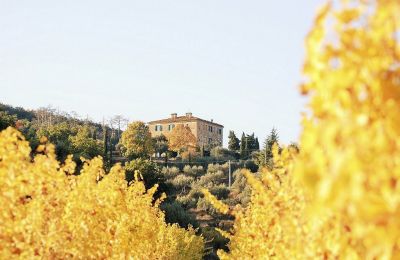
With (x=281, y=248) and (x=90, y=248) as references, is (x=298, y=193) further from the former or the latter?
(x=90, y=248)

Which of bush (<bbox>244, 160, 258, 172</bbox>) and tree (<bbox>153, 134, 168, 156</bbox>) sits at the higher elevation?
tree (<bbox>153, 134, 168, 156</bbox>)

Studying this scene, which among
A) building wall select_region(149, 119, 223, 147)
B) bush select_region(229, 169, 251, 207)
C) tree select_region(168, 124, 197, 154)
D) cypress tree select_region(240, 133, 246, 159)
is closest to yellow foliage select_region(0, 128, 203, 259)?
bush select_region(229, 169, 251, 207)

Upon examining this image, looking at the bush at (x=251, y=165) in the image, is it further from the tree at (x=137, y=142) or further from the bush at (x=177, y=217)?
the bush at (x=177, y=217)

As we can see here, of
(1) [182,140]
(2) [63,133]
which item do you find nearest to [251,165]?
(1) [182,140]

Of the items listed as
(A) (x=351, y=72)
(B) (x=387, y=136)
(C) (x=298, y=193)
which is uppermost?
(A) (x=351, y=72)

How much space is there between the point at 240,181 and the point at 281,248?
43.2m

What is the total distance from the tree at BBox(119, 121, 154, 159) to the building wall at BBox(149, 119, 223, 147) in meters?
25.7

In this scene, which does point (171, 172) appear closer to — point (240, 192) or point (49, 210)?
point (240, 192)

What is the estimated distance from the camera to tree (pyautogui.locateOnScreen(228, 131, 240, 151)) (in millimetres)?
78562

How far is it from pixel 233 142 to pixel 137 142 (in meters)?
21.1

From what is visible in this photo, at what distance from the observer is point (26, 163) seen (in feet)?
21.6

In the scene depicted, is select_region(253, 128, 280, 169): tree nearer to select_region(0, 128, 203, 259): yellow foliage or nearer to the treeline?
the treeline

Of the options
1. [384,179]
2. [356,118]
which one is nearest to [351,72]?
[356,118]

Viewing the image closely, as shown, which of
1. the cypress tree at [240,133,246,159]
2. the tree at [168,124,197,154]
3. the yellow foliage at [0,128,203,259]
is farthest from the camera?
the tree at [168,124,197,154]
